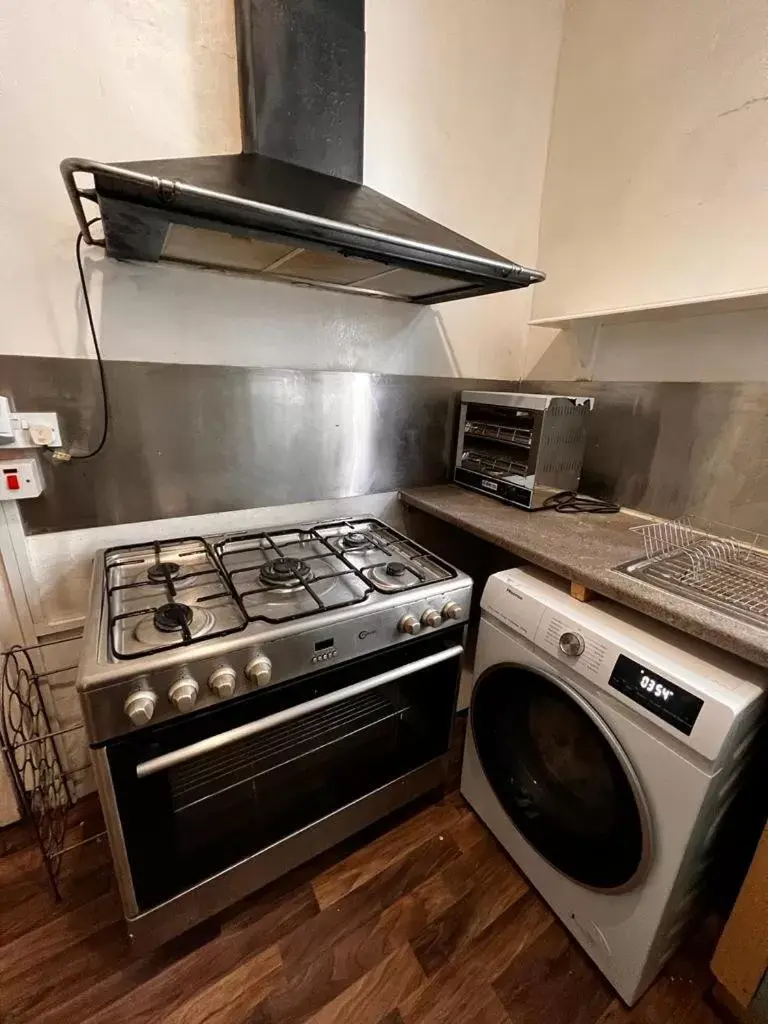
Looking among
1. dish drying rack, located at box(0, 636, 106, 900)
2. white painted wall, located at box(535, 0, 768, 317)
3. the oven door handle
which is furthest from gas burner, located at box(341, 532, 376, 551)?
white painted wall, located at box(535, 0, 768, 317)

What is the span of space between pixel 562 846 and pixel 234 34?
2.13 metres

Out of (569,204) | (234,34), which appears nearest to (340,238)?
(234,34)

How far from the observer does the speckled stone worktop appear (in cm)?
80

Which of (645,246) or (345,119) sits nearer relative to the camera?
(345,119)

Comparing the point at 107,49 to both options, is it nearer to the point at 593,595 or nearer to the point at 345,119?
the point at 345,119

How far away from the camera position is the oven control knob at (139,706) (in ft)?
2.44

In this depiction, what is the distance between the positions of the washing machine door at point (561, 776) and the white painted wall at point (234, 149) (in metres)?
1.13

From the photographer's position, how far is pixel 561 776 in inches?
44.9

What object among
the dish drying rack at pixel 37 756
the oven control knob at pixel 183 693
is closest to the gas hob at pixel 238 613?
the oven control knob at pixel 183 693

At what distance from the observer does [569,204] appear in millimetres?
1608

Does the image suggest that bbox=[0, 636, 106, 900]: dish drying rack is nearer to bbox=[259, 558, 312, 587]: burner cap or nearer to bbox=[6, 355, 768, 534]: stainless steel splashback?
bbox=[6, 355, 768, 534]: stainless steel splashback

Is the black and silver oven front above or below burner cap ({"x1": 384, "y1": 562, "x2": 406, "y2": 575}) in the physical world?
below

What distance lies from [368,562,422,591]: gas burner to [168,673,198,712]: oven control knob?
0.45m

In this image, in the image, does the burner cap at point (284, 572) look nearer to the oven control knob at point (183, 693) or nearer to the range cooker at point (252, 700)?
the range cooker at point (252, 700)
